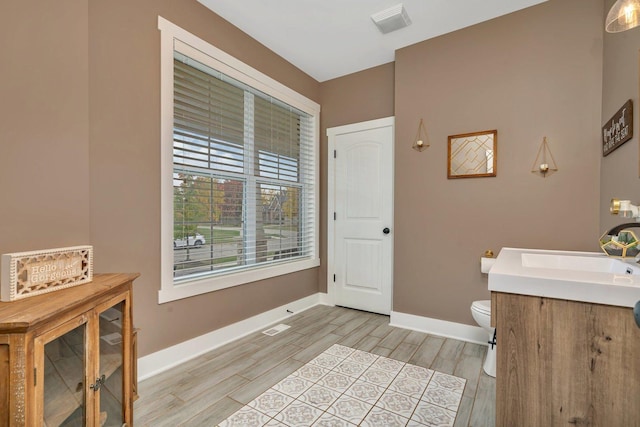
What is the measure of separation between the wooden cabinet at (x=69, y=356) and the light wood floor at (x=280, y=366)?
373mm

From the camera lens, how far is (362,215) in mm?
3436

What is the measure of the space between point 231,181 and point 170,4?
4.39ft

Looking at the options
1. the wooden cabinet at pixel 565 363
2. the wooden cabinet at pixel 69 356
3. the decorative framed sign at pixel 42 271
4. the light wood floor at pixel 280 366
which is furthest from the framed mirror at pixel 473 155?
the decorative framed sign at pixel 42 271

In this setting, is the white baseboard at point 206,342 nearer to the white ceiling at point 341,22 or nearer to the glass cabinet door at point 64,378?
the glass cabinet door at point 64,378

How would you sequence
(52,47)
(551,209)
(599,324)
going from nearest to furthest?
1. (599,324)
2. (52,47)
3. (551,209)

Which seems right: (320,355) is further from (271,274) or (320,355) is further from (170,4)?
(170,4)

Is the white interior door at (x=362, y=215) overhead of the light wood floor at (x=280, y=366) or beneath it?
overhead

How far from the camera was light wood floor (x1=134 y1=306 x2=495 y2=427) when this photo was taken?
1.66 meters

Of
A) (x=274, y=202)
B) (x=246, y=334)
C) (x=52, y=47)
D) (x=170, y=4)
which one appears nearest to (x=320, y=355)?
(x=246, y=334)

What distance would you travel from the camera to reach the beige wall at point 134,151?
1764 mm

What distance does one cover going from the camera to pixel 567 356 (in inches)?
39.6

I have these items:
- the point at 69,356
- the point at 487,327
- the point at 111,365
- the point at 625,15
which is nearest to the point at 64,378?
the point at 69,356

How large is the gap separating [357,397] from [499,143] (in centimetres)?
226

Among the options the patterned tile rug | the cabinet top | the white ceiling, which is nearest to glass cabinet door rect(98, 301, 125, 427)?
the cabinet top
